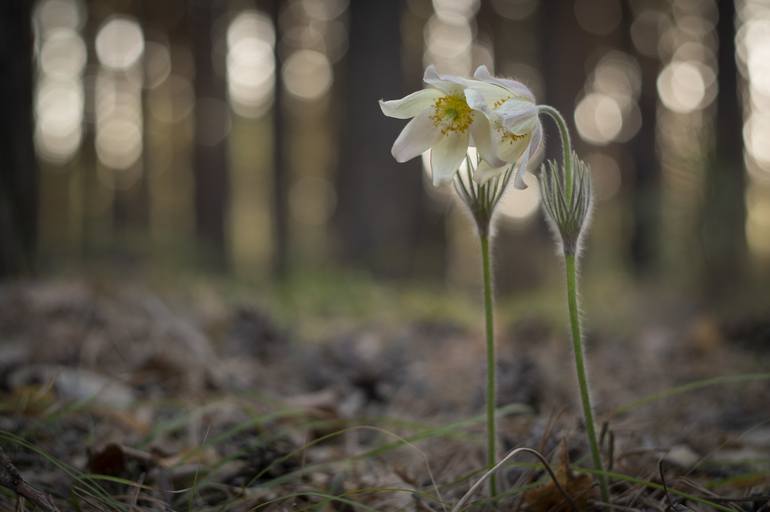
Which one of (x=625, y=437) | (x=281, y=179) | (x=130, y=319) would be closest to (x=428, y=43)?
(x=281, y=179)

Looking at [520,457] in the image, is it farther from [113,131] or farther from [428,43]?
[113,131]

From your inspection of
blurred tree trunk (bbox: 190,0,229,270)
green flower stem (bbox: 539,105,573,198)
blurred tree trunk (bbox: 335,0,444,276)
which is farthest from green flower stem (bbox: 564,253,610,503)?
blurred tree trunk (bbox: 190,0,229,270)

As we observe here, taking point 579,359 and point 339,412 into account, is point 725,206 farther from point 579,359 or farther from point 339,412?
point 579,359

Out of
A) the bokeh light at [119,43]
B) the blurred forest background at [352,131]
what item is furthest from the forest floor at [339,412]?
the bokeh light at [119,43]

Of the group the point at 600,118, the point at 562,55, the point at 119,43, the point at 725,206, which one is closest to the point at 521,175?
the point at 725,206

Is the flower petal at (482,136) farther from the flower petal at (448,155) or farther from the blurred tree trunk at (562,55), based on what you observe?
the blurred tree trunk at (562,55)

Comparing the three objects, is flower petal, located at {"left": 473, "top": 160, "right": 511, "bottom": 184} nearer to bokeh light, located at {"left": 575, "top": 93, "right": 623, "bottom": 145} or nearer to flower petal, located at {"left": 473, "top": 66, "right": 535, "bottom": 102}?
flower petal, located at {"left": 473, "top": 66, "right": 535, "bottom": 102}

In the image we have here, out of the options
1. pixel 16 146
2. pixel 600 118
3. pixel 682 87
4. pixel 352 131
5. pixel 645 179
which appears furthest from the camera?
pixel 600 118
